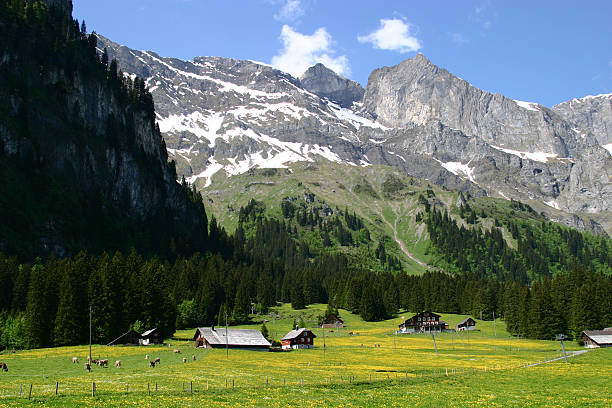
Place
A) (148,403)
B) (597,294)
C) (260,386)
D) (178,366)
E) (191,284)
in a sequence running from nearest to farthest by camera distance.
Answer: (148,403), (260,386), (178,366), (597,294), (191,284)

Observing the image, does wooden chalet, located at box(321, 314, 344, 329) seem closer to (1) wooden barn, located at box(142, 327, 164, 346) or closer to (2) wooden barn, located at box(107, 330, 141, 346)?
(1) wooden barn, located at box(142, 327, 164, 346)

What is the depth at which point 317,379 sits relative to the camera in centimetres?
5881

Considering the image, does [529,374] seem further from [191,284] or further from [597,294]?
[191,284]

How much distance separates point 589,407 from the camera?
40750 mm

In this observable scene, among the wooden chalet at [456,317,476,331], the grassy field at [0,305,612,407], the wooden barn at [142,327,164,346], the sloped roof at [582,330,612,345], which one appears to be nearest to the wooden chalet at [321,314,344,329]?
the wooden chalet at [456,317,476,331]

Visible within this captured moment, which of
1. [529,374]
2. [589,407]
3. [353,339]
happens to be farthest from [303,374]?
[353,339]

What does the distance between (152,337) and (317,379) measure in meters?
58.2

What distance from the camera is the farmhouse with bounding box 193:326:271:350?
106938 mm

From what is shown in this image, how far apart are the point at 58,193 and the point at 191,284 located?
177 feet

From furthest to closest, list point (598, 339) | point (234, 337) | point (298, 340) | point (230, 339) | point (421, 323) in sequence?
point (421, 323) < point (298, 340) < point (598, 339) < point (234, 337) < point (230, 339)

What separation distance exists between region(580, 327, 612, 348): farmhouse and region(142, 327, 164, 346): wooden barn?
88028mm

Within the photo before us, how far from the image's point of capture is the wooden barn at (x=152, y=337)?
105562 mm

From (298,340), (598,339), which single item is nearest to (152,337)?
(298,340)

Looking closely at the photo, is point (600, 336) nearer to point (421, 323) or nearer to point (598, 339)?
point (598, 339)
